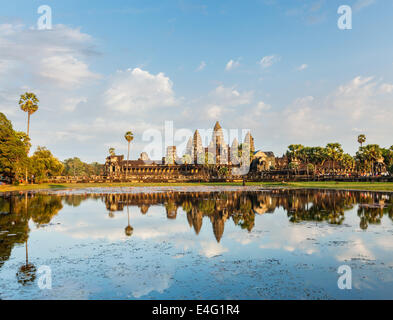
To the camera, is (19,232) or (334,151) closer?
(19,232)

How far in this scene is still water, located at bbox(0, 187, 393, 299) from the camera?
725 centimetres

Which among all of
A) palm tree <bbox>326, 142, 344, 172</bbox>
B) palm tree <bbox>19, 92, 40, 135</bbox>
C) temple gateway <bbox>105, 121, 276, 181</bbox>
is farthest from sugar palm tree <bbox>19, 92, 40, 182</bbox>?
palm tree <bbox>326, 142, 344, 172</bbox>

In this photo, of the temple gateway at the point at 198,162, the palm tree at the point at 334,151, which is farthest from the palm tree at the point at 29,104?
the palm tree at the point at 334,151

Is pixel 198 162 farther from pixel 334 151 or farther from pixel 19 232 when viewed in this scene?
pixel 19 232

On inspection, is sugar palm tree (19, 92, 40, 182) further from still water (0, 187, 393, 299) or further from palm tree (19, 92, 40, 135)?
still water (0, 187, 393, 299)

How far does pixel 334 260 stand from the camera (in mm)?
9641

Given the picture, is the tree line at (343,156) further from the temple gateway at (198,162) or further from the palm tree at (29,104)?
the palm tree at (29,104)

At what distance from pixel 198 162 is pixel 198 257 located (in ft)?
424

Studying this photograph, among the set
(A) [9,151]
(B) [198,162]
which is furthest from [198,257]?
(B) [198,162]

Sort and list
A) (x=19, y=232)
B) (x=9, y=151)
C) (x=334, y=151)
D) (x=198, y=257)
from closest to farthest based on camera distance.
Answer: (x=198, y=257) → (x=19, y=232) → (x=9, y=151) → (x=334, y=151)

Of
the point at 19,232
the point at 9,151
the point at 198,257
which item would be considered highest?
the point at 9,151

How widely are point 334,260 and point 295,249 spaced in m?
1.66

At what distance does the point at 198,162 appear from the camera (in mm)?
139500

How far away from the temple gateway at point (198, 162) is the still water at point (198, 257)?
9594 centimetres
